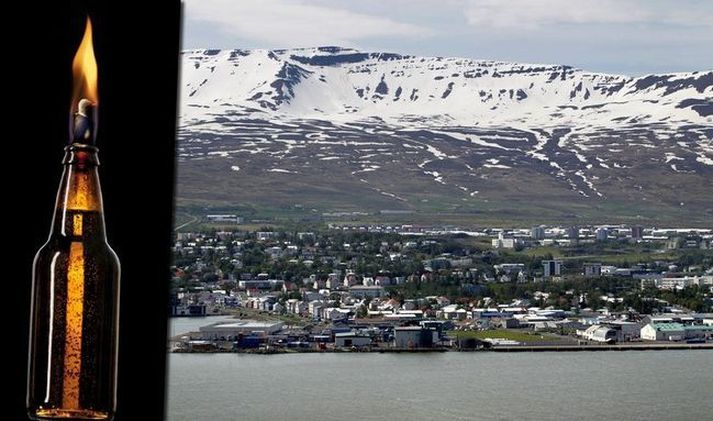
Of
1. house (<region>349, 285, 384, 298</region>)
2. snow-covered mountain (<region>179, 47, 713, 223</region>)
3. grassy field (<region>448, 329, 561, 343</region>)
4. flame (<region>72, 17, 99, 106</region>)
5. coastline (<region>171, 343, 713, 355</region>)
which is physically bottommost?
coastline (<region>171, 343, 713, 355</region>)

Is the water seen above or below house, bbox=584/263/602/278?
below

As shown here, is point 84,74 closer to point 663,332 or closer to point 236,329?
point 236,329

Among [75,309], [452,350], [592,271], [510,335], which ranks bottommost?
[452,350]

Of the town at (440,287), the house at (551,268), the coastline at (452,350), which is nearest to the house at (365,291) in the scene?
the town at (440,287)

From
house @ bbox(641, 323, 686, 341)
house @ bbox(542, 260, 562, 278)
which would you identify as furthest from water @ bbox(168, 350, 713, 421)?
house @ bbox(542, 260, 562, 278)

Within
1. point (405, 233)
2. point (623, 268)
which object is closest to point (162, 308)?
point (623, 268)

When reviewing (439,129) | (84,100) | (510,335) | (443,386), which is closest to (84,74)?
(84,100)

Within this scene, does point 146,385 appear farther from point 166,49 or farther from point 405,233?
point 405,233

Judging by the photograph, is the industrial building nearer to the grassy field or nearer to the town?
the town
